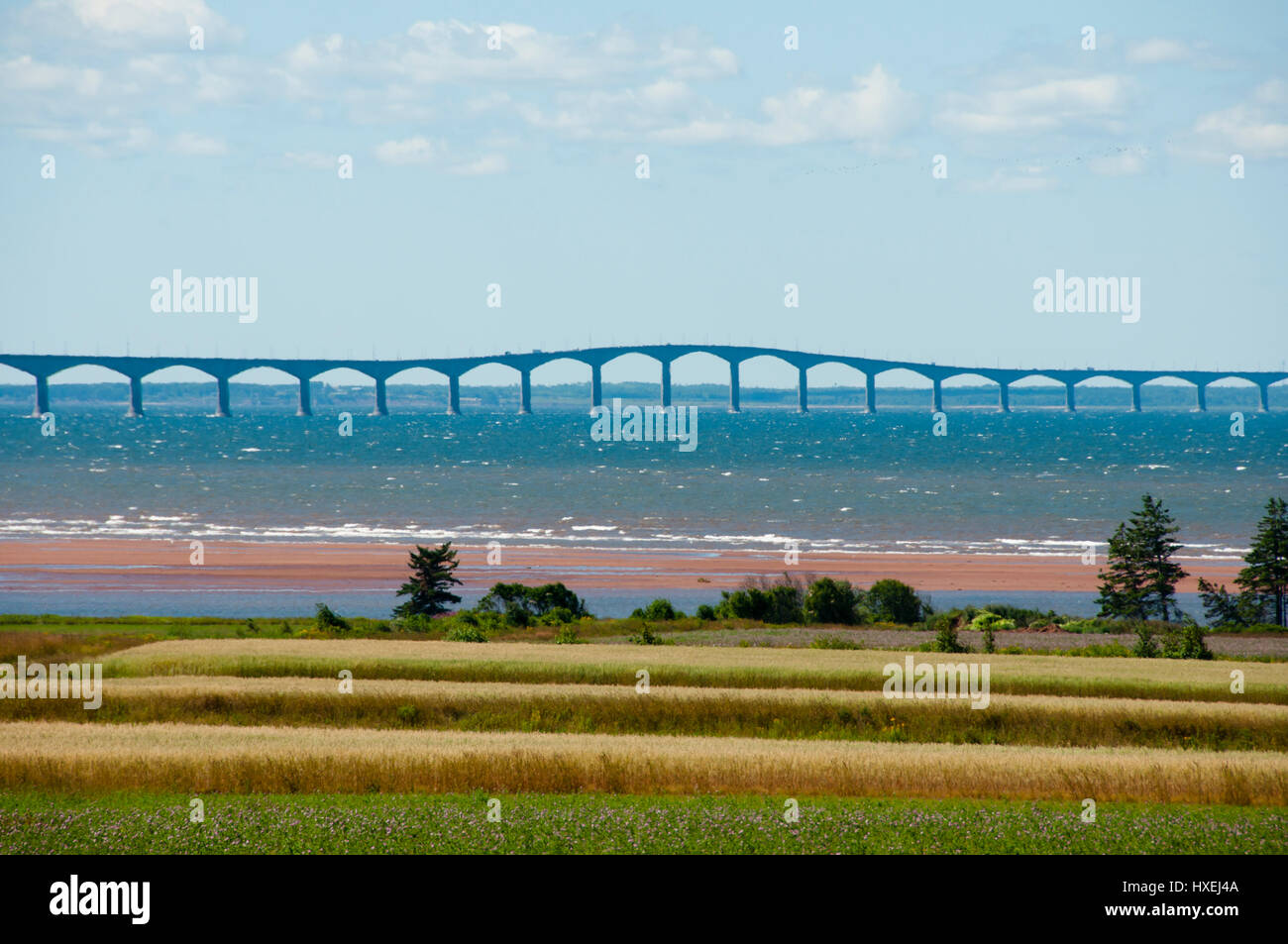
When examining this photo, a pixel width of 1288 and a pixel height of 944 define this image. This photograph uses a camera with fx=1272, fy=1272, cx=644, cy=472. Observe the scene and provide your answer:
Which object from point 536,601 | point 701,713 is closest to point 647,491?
point 536,601

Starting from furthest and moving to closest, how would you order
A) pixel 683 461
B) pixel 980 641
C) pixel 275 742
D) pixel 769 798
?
pixel 683 461, pixel 980 641, pixel 275 742, pixel 769 798

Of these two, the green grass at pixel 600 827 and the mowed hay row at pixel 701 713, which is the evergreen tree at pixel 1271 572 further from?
the green grass at pixel 600 827

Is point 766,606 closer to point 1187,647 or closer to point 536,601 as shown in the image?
point 536,601

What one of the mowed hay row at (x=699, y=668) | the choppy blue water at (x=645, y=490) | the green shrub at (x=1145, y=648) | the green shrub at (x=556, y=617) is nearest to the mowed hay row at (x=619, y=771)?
the mowed hay row at (x=699, y=668)

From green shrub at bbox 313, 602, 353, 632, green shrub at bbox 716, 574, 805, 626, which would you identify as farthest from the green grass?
green shrub at bbox 716, 574, 805, 626

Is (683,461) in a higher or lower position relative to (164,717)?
higher
